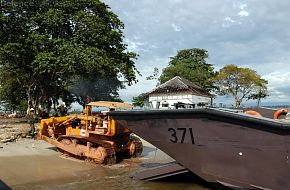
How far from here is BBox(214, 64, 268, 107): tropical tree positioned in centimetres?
4353

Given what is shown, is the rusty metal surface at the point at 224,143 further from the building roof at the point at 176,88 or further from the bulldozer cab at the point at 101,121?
the building roof at the point at 176,88

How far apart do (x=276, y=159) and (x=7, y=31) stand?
60.5 ft

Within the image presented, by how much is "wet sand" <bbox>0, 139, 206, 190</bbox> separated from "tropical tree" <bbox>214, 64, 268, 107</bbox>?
101 feet

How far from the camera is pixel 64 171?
1124 cm

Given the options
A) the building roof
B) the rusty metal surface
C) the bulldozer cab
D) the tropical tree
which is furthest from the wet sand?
the tropical tree

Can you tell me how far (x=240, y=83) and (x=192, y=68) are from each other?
878 cm

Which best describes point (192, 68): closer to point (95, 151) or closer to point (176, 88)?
point (176, 88)

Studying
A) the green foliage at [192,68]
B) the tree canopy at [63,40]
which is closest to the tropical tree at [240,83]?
the green foliage at [192,68]

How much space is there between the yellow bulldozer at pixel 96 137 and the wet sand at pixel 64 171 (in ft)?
1.07

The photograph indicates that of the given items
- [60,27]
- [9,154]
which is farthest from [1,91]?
[9,154]

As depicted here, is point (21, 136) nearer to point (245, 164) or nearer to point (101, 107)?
point (101, 107)

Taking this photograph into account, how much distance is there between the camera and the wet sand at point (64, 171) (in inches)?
379

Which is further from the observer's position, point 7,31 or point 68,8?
point 68,8

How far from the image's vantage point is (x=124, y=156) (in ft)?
44.1
